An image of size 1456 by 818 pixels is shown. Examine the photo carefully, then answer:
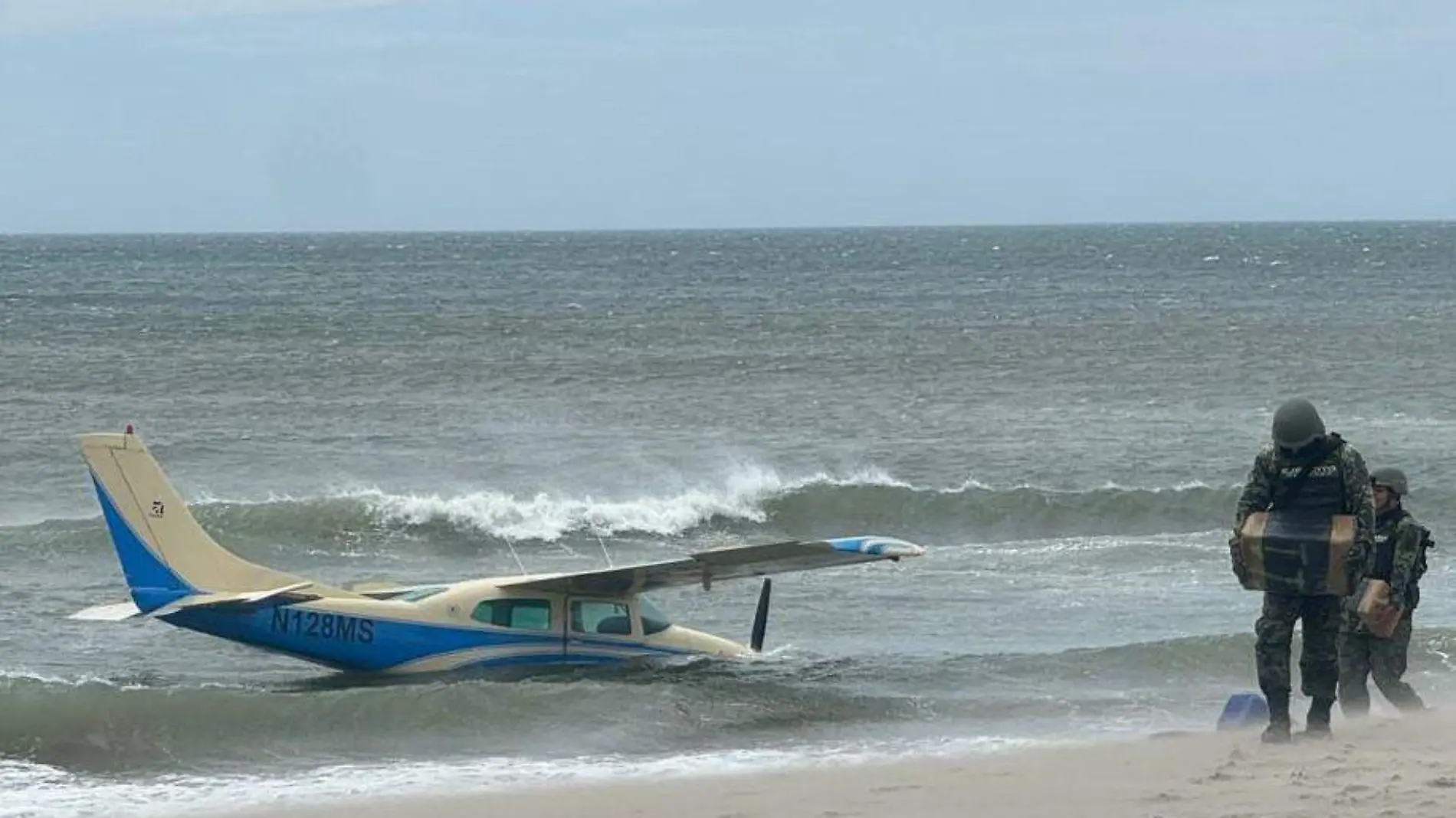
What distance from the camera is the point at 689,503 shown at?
29.1m

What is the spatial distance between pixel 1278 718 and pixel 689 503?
1807 cm

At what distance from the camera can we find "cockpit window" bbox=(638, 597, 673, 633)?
17625 mm

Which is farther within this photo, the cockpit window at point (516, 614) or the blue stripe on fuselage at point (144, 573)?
the cockpit window at point (516, 614)

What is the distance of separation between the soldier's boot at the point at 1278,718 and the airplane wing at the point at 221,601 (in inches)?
306

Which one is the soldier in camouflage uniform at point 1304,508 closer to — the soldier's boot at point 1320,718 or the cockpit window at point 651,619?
the soldier's boot at point 1320,718

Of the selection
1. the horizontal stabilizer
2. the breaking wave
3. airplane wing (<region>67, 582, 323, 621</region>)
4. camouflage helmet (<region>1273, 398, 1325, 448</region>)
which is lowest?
the breaking wave

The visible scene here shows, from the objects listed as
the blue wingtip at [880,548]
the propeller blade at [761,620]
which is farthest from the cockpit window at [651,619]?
the blue wingtip at [880,548]

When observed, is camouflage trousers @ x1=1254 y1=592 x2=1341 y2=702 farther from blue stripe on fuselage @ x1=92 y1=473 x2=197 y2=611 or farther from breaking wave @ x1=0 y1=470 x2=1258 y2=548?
breaking wave @ x1=0 y1=470 x2=1258 y2=548

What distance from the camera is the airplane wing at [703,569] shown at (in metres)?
16.8

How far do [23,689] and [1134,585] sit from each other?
426 inches

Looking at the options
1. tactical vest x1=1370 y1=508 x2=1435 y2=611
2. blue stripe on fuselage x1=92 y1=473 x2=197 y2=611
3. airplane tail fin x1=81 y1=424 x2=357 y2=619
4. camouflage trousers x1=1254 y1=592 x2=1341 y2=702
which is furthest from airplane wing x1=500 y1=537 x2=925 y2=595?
camouflage trousers x1=1254 y1=592 x2=1341 y2=702

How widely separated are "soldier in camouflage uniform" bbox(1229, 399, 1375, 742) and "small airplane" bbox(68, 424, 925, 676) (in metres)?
4.76

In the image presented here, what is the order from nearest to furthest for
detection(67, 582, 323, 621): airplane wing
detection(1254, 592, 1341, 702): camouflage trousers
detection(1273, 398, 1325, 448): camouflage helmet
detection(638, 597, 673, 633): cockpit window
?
detection(1273, 398, 1325, 448): camouflage helmet
detection(1254, 592, 1341, 702): camouflage trousers
detection(67, 582, 323, 621): airplane wing
detection(638, 597, 673, 633): cockpit window

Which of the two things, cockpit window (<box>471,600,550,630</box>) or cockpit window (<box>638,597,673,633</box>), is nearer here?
cockpit window (<box>471,600,550,630</box>)
